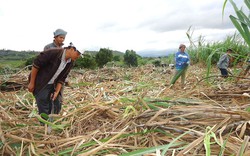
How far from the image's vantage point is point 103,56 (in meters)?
17.0

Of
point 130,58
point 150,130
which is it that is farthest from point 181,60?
point 130,58

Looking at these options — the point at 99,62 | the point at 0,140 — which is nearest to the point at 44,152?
the point at 0,140

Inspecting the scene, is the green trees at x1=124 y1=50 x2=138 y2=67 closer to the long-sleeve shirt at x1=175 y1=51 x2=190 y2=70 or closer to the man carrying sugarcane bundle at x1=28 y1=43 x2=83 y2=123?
the long-sleeve shirt at x1=175 y1=51 x2=190 y2=70

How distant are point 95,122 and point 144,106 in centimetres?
56

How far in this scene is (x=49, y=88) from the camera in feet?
10.4

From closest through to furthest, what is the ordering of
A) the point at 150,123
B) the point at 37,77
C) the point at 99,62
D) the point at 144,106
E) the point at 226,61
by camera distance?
the point at 150,123 < the point at 144,106 < the point at 37,77 < the point at 226,61 < the point at 99,62

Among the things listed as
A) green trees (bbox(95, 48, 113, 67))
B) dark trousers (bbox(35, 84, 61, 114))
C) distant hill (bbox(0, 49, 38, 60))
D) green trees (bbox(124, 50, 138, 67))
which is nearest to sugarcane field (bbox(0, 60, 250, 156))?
dark trousers (bbox(35, 84, 61, 114))

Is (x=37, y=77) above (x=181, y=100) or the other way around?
above

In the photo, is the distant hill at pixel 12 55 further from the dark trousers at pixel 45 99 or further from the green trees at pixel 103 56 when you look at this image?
the dark trousers at pixel 45 99

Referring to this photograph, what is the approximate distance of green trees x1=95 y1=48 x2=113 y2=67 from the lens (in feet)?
55.0

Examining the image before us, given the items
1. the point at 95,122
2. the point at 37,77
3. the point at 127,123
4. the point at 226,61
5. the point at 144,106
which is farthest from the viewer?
the point at 226,61

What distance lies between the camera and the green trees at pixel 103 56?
1675 cm

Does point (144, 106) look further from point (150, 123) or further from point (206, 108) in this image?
point (206, 108)

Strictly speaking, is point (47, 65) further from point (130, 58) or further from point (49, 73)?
point (130, 58)
